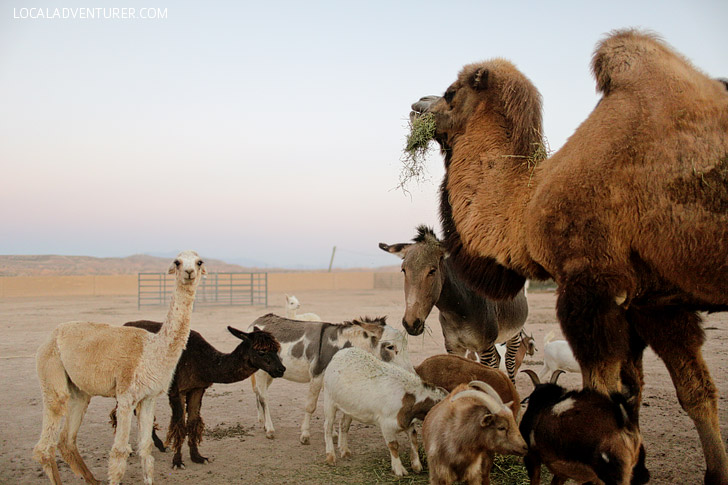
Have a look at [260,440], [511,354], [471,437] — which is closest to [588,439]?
[471,437]

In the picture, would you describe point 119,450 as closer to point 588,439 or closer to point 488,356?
point 588,439

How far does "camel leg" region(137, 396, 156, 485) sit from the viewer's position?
18.4 feet

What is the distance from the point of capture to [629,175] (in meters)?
4.01

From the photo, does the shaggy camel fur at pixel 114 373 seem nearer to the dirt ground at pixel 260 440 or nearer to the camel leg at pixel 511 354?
the dirt ground at pixel 260 440

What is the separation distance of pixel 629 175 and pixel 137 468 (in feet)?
18.5

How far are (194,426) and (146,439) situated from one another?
2.92 ft

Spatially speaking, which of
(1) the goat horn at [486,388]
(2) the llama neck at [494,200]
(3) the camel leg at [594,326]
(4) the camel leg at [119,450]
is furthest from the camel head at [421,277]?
(4) the camel leg at [119,450]

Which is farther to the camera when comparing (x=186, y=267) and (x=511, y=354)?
(x=511, y=354)

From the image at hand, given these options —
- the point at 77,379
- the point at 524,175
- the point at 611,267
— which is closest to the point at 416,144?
the point at 524,175

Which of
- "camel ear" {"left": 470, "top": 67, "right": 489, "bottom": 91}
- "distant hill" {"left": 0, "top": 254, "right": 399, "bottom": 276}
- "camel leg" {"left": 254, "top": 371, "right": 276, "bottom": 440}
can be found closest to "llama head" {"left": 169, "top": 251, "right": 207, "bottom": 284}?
"camel leg" {"left": 254, "top": 371, "right": 276, "bottom": 440}

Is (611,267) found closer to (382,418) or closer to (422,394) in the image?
(422,394)

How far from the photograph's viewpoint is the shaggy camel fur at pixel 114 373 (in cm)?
545

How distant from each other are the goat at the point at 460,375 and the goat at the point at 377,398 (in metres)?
0.42

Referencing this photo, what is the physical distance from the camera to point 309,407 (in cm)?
728
